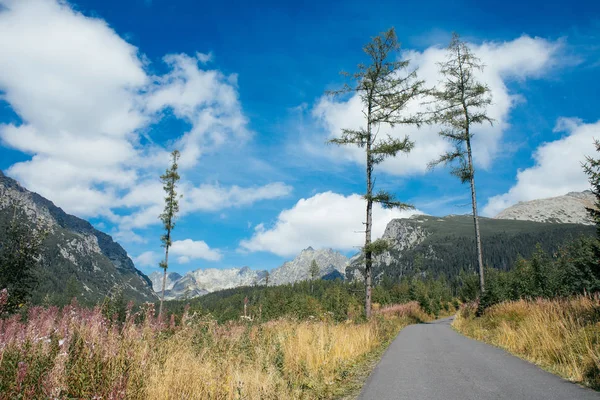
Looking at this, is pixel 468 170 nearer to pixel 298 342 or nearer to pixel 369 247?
pixel 369 247

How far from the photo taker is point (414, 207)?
1644 cm

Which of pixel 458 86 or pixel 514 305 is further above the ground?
pixel 458 86

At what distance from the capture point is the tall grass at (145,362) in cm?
324

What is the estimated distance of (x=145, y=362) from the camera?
4086mm

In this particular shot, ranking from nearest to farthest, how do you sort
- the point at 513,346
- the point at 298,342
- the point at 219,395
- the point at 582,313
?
the point at 219,395, the point at 298,342, the point at 582,313, the point at 513,346

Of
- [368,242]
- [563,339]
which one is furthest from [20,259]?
[563,339]

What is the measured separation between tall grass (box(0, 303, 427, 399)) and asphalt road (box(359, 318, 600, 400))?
0.95m

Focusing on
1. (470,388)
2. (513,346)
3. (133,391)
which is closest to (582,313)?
(513,346)

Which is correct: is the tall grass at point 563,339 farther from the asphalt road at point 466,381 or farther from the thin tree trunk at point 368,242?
the thin tree trunk at point 368,242

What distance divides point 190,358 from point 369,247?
442 inches

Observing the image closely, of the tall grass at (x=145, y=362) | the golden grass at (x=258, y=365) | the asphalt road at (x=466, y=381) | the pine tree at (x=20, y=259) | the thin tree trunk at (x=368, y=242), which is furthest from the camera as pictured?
the thin tree trunk at (x=368, y=242)

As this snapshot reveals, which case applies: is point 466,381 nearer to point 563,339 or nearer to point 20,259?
point 563,339

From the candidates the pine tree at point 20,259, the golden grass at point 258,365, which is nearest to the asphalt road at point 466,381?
the golden grass at point 258,365

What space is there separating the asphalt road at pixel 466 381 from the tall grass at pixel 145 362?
3.12ft
